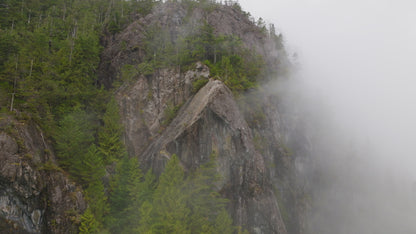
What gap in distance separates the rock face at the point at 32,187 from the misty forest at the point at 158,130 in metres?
0.09

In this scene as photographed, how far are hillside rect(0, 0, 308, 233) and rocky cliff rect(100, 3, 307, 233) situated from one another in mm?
182

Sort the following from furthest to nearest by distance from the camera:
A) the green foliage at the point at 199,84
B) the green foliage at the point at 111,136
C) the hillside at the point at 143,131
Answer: the green foliage at the point at 199,84 < the green foliage at the point at 111,136 < the hillside at the point at 143,131

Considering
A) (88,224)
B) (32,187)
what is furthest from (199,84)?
(32,187)

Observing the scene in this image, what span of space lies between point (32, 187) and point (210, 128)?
20.3 metres

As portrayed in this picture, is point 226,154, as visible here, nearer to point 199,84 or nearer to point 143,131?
point 199,84

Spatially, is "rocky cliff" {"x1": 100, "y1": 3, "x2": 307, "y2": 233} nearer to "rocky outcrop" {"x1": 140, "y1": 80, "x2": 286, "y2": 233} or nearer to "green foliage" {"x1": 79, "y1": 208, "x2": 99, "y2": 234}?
"rocky outcrop" {"x1": 140, "y1": 80, "x2": 286, "y2": 233}

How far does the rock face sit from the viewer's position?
21.7 m

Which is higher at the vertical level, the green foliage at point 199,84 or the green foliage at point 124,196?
the green foliage at point 199,84

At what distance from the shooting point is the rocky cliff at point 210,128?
109 feet

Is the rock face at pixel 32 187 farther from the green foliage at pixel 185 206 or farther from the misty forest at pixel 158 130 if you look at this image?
the green foliage at pixel 185 206

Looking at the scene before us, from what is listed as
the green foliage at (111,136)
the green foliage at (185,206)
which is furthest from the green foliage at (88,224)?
the green foliage at (111,136)

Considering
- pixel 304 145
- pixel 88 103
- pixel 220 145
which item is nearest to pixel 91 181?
pixel 88 103

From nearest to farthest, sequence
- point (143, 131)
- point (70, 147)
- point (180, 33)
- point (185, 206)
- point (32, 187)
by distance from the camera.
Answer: point (32, 187), point (185, 206), point (70, 147), point (143, 131), point (180, 33)

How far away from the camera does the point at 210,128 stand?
113 feet
